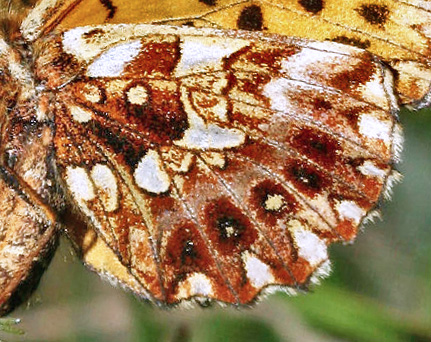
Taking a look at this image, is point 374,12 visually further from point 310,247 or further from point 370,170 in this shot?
point 310,247

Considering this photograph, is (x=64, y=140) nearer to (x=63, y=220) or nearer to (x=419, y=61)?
(x=63, y=220)

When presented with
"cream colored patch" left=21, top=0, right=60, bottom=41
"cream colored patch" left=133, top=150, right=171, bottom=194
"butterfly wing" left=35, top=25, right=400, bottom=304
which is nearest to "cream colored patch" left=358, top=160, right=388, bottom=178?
"butterfly wing" left=35, top=25, right=400, bottom=304

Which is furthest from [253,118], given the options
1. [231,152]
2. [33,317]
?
[33,317]

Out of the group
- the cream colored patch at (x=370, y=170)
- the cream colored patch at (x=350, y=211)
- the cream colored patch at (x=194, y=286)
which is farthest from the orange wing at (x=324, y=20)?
the cream colored patch at (x=194, y=286)

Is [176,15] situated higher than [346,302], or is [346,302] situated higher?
[176,15]

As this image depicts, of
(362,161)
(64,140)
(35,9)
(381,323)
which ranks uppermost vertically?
(35,9)

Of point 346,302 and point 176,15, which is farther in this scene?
point 346,302

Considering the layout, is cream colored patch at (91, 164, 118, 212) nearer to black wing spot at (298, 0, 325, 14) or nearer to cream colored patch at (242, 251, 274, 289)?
cream colored patch at (242, 251, 274, 289)
